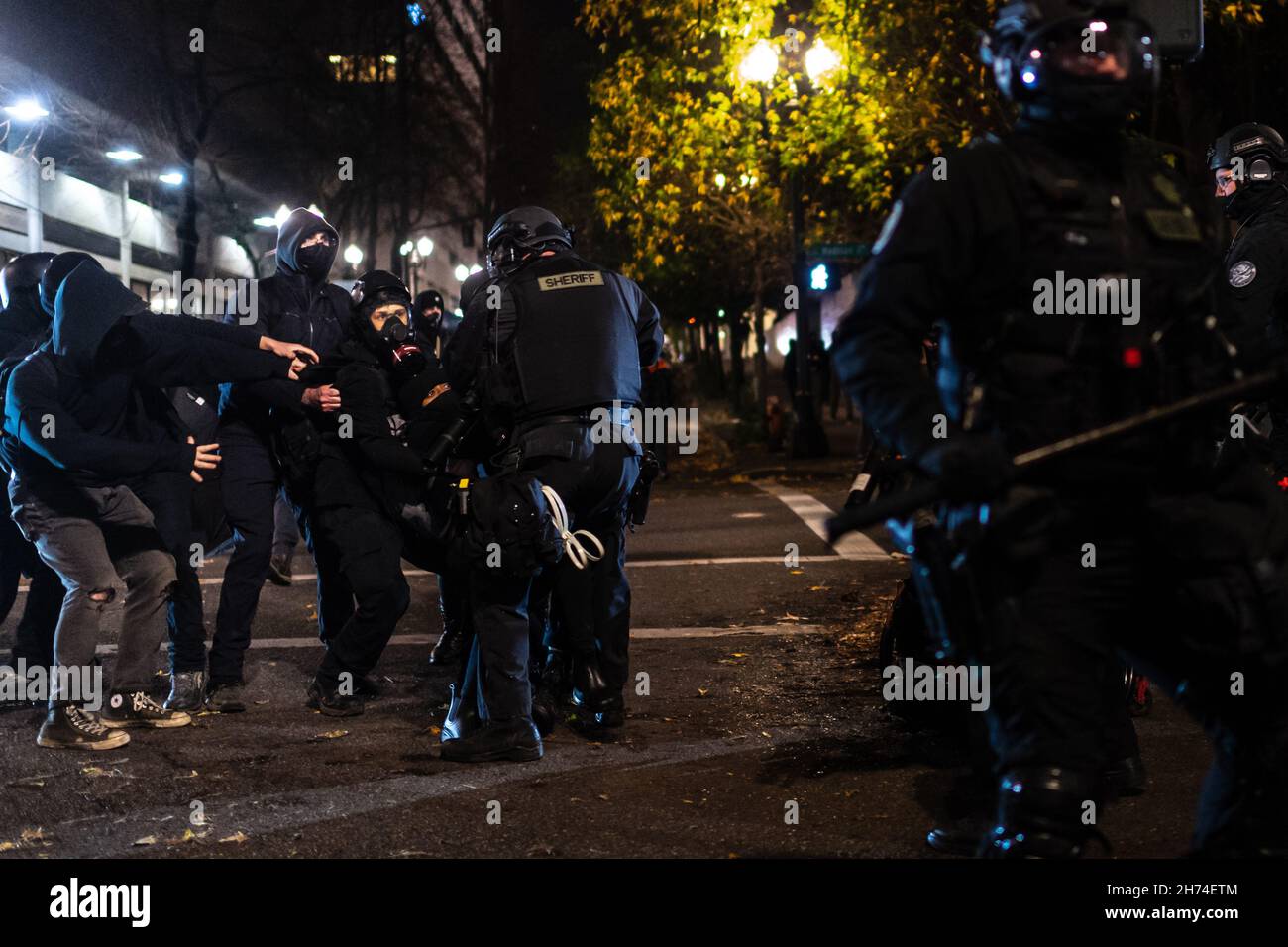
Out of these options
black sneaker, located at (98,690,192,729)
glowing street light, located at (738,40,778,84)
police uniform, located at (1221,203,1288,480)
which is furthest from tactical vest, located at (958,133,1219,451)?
glowing street light, located at (738,40,778,84)

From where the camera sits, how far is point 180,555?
6.62 m

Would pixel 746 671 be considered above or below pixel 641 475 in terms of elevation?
below

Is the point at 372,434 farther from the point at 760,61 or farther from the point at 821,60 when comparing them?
the point at 760,61

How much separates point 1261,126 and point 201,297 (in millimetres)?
5386

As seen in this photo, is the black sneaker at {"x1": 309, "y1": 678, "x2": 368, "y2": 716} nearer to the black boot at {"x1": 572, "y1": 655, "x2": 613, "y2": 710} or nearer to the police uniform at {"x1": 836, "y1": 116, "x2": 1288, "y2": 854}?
the black boot at {"x1": 572, "y1": 655, "x2": 613, "y2": 710}

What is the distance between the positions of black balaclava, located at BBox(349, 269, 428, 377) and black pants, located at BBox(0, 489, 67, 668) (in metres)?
1.82

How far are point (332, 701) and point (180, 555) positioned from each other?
89cm

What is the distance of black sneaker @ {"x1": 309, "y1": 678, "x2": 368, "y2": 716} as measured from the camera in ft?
21.7

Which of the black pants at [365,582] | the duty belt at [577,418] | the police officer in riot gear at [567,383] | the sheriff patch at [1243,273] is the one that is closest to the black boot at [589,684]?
the police officer in riot gear at [567,383]

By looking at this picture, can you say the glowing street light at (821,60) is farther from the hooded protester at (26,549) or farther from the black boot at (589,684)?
the black boot at (589,684)

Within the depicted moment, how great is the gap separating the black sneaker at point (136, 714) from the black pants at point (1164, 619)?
14.0 ft

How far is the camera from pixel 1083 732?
309 cm
